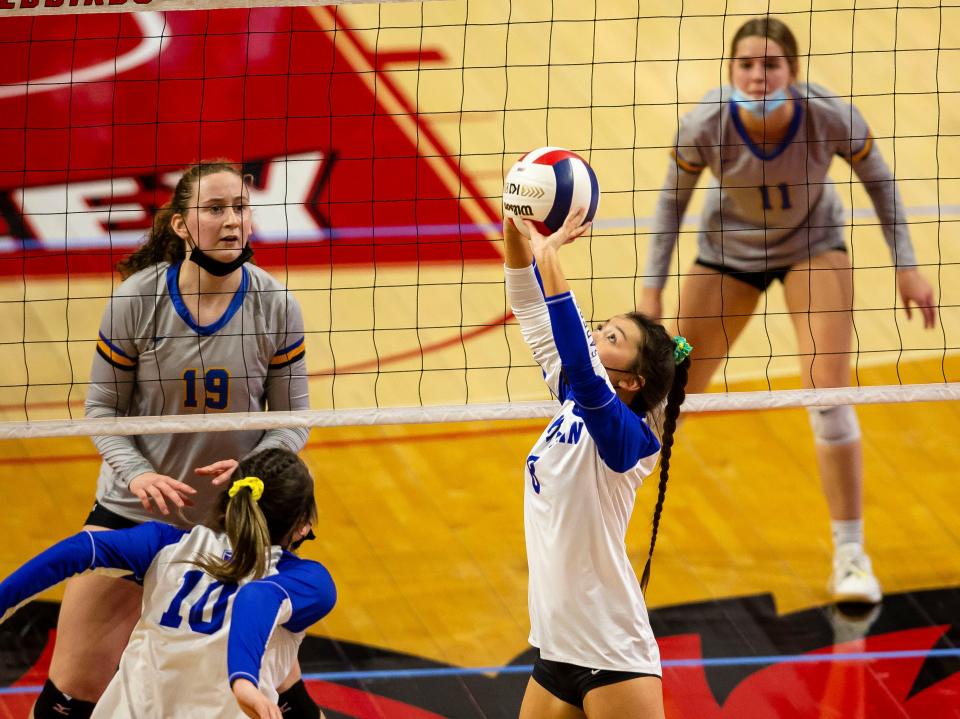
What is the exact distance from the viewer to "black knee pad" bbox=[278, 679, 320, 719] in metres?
3.35

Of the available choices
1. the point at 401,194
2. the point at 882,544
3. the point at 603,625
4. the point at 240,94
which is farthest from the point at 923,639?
the point at 240,94

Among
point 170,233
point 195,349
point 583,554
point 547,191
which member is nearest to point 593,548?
point 583,554

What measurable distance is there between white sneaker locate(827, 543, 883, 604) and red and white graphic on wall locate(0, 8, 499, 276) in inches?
107

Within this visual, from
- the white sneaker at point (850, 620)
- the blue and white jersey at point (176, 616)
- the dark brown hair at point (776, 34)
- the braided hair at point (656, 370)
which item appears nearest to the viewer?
the blue and white jersey at point (176, 616)

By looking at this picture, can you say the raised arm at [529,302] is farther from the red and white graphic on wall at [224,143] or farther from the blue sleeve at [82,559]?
the red and white graphic on wall at [224,143]

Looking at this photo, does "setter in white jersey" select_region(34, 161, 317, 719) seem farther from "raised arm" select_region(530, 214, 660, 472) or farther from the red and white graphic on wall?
the red and white graphic on wall

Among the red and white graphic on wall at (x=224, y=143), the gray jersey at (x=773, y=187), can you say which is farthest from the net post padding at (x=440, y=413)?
the red and white graphic on wall at (x=224, y=143)

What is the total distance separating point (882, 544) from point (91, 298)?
4052 mm

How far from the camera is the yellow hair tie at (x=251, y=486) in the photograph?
3008 mm

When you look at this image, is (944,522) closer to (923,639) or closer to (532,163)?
(923,639)

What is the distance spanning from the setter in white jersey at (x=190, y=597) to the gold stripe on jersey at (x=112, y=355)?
3.61 feet

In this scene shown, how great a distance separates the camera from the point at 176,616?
2.92 meters

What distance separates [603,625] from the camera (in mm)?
3293

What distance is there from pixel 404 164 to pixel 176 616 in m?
4.88
